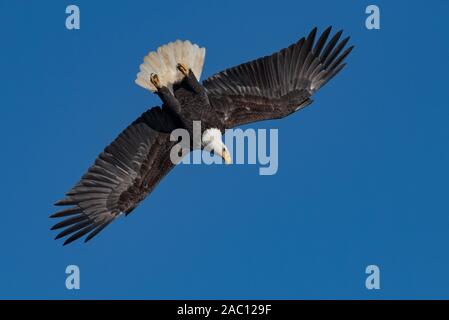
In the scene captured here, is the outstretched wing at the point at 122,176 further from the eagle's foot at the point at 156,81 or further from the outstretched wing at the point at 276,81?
the outstretched wing at the point at 276,81

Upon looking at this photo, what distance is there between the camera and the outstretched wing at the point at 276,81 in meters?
12.7

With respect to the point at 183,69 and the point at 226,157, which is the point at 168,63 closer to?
the point at 183,69

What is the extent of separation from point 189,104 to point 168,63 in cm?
65

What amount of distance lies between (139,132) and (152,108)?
36 cm

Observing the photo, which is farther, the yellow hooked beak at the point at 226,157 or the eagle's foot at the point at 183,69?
the yellow hooked beak at the point at 226,157

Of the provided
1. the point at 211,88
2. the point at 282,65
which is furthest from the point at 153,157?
the point at 282,65

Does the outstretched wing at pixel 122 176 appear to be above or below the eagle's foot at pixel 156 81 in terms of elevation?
below

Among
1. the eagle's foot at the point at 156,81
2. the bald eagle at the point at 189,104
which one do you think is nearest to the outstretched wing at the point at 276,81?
the bald eagle at the point at 189,104

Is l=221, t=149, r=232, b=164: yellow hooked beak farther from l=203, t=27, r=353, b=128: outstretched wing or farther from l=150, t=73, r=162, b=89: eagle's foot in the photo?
l=150, t=73, r=162, b=89: eagle's foot

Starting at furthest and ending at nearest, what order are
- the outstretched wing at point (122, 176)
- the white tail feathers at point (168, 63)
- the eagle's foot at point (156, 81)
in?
the white tail feathers at point (168, 63) → the eagle's foot at point (156, 81) → the outstretched wing at point (122, 176)

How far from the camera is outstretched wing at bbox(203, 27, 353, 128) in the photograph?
12.7 metres

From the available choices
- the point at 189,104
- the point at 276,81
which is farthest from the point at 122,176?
the point at 276,81

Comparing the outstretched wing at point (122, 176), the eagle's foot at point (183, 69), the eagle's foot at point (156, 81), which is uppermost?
the eagle's foot at point (183, 69)
